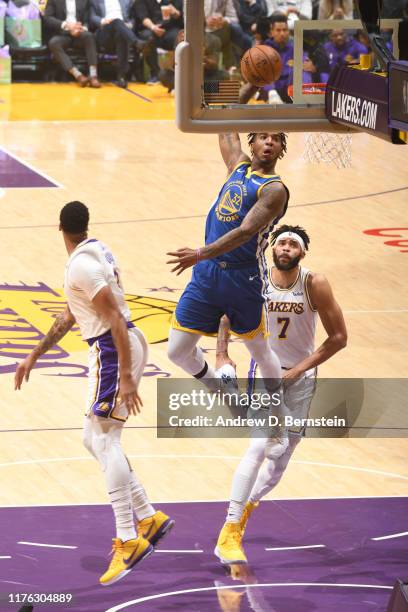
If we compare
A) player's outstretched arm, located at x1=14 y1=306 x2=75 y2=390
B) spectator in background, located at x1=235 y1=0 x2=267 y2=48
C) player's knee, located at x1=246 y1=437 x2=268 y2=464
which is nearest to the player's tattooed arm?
player's outstretched arm, located at x1=14 y1=306 x2=75 y2=390

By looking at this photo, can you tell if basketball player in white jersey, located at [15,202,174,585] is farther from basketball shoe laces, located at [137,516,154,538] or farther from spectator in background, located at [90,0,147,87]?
spectator in background, located at [90,0,147,87]

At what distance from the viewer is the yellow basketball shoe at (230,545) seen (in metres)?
7.55

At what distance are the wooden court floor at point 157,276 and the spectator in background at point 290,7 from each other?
2019 mm

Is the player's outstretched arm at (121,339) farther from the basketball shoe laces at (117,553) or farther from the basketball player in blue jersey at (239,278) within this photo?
the basketball player in blue jersey at (239,278)

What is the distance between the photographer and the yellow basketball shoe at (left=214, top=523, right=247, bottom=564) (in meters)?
7.55

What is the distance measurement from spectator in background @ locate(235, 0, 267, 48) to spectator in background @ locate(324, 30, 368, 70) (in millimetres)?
9361

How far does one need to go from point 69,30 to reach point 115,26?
0.83 meters

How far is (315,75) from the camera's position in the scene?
809 cm

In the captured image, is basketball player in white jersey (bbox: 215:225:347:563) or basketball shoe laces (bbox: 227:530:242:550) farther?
basketball player in white jersey (bbox: 215:225:347:563)

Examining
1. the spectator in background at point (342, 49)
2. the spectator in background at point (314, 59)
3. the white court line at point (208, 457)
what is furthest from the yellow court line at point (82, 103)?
the spectator in background at point (314, 59)

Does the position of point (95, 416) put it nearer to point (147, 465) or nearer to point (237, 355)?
point (147, 465)

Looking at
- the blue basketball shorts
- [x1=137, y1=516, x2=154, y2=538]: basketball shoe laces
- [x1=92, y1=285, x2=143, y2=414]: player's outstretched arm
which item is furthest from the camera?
the blue basketball shorts

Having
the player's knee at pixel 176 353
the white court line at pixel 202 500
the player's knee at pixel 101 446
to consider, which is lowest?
the white court line at pixel 202 500

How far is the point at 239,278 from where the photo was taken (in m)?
7.94
